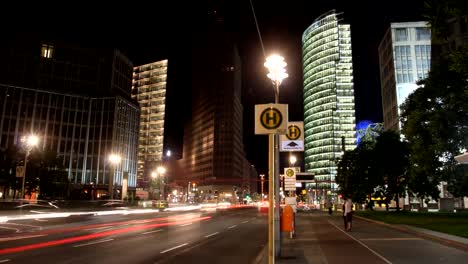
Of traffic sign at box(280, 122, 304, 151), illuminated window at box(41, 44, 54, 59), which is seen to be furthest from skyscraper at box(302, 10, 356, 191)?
traffic sign at box(280, 122, 304, 151)

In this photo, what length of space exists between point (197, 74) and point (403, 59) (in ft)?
334

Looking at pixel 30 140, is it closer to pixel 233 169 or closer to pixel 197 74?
pixel 233 169

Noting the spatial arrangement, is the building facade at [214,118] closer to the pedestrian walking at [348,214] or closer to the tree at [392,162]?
the tree at [392,162]

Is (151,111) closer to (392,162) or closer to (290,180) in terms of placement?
(392,162)

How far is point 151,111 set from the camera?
7028 inches

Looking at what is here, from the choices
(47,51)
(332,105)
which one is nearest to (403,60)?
(332,105)

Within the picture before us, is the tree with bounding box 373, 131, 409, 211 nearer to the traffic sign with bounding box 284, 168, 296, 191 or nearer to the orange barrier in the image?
the traffic sign with bounding box 284, 168, 296, 191

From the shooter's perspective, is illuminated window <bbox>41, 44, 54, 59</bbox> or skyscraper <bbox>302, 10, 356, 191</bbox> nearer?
illuminated window <bbox>41, 44, 54, 59</bbox>

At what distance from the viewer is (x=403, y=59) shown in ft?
358

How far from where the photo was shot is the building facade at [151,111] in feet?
570

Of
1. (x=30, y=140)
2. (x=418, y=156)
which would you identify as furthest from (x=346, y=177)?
(x=30, y=140)

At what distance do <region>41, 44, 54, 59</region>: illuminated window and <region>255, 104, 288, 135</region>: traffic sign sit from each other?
321ft

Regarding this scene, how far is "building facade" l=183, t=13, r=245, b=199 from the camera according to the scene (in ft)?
534

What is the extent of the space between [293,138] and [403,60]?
106 meters
